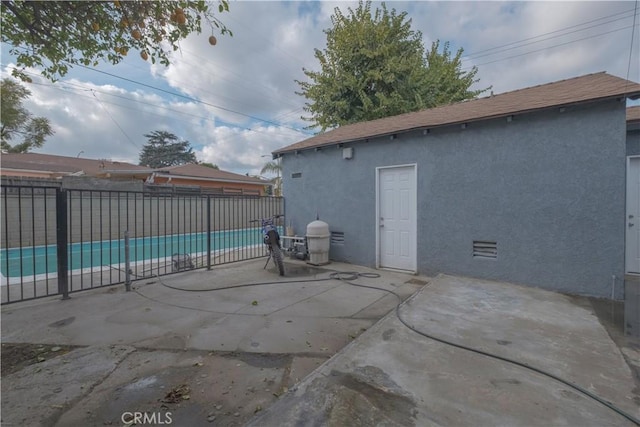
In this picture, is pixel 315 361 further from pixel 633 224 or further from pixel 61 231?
pixel 633 224

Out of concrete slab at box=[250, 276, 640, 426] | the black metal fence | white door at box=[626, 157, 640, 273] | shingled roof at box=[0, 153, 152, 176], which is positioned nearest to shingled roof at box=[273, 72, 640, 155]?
white door at box=[626, 157, 640, 273]

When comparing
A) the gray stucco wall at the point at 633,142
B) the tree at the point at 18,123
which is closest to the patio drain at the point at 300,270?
the gray stucco wall at the point at 633,142

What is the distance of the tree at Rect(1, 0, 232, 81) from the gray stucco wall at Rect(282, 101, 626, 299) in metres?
4.32

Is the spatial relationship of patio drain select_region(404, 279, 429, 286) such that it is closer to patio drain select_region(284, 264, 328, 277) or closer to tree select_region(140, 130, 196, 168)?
patio drain select_region(284, 264, 328, 277)

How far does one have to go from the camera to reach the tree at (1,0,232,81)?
10.3 feet

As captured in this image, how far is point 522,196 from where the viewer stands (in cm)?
497

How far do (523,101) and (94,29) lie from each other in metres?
6.45

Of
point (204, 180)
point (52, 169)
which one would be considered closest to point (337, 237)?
point (204, 180)

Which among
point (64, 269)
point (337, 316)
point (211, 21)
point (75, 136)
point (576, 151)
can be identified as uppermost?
point (75, 136)

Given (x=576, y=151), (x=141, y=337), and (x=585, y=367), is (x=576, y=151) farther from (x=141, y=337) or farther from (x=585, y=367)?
(x=141, y=337)

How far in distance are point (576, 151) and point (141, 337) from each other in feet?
21.0

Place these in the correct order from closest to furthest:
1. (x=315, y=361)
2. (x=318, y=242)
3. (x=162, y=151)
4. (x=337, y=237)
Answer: (x=315, y=361), (x=318, y=242), (x=337, y=237), (x=162, y=151)

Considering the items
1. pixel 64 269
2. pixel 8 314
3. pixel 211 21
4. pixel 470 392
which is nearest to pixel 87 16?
pixel 211 21

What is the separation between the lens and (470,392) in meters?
2.16
